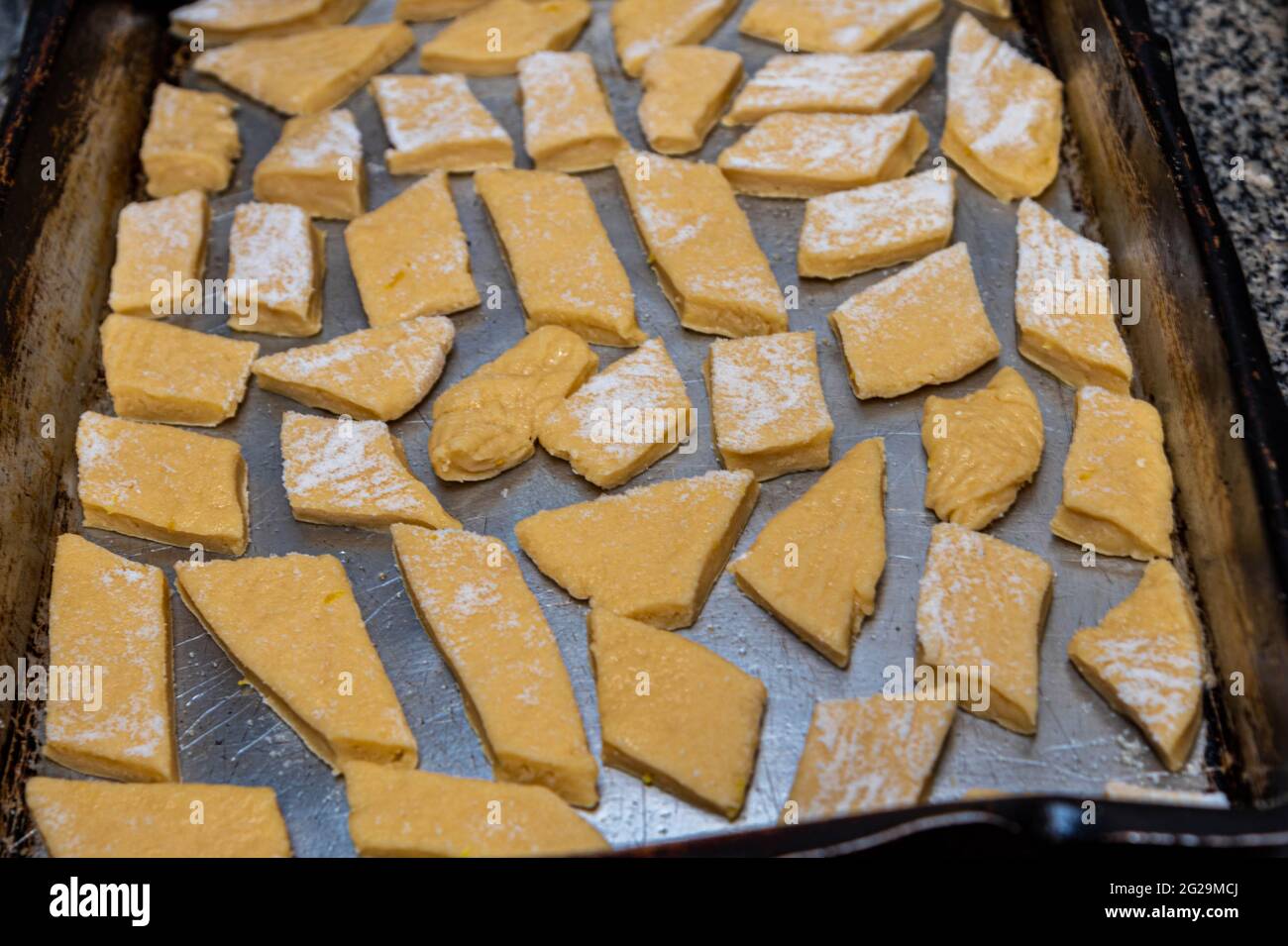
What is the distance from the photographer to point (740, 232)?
2.75 m

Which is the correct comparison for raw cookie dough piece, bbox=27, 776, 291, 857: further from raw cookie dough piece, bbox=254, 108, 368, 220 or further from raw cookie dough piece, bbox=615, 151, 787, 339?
raw cookie dough piece, bbox=254, 108, 368, 220

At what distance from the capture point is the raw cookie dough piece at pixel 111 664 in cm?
202

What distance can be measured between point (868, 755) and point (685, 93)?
1806 mm

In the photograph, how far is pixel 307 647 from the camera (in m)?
2.13

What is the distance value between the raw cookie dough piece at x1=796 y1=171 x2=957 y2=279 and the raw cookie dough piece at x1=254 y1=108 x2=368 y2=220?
3.51ft

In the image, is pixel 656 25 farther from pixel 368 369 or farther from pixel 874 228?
pixel 368 369

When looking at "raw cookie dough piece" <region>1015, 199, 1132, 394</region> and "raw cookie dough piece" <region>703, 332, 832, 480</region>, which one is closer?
"raw cookie dough piece" <region>703, 332, 832, 480</region>

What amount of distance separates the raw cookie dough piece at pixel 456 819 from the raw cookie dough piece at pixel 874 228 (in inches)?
53.8

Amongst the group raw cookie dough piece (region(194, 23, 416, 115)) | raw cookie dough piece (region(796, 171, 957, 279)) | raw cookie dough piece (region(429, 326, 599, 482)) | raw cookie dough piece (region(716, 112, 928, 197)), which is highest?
raw cookie dough piece (region(194, 23, 416, 115))

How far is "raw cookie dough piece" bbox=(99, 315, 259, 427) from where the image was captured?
253 centimetres

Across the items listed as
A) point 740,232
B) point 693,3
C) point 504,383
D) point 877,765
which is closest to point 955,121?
point 740,232

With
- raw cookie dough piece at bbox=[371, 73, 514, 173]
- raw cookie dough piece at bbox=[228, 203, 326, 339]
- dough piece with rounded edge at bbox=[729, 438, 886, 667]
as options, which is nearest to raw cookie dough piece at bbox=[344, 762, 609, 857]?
dough piece with rounded edge at bbox=[729, 438, 886, 667]

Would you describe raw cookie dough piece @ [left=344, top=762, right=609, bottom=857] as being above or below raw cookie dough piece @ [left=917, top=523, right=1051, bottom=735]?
below

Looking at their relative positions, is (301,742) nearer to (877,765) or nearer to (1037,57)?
(877,765)
